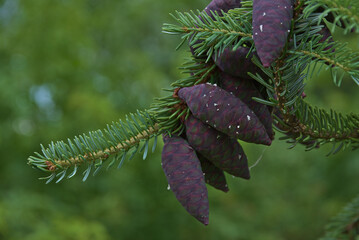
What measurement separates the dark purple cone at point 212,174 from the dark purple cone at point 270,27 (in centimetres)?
17

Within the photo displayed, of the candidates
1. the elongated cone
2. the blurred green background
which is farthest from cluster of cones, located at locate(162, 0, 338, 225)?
the blurred green background

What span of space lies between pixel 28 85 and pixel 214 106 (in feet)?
6.87

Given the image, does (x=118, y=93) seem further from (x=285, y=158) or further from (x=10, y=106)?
(x=285, y=158)

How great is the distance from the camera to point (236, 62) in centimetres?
49

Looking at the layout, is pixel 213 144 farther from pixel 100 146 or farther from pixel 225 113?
pixel 100 146

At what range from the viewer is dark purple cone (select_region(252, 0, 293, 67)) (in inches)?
16.5

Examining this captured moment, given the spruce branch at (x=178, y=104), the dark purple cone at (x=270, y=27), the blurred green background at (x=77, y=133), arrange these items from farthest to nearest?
1. the blurred green background at (x=77, y=133)
2. the spruce branch at (x=178, y=104)
3. the dark purple cone at (x=270, y=27)

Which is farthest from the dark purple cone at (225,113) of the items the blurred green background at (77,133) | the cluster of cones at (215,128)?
the blurred green background at (77,133)

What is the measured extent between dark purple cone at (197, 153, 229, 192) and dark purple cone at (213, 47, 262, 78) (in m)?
0.12

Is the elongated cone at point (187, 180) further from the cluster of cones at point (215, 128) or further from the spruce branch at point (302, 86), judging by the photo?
the spruce branch at point (302, 86)

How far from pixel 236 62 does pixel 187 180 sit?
150 mm

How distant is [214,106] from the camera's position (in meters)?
0.48

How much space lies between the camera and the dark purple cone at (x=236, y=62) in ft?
1.61

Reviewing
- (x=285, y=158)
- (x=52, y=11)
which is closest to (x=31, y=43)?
(x=52, y=11)
